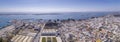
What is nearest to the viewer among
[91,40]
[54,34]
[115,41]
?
[115,41]

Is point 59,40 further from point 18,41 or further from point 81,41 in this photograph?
point 18,41

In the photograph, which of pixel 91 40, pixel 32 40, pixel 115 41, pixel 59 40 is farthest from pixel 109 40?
pixel 32 40

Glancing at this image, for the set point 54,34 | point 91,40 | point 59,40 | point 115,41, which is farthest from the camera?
point 54,34

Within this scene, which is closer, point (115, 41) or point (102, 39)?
point (115, 41)

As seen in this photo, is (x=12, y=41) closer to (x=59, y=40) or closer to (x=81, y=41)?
(x=59, y=40)

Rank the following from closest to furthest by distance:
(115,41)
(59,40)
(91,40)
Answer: (115,41)
(91,40)
(59,40)

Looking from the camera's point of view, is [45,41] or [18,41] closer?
[18,41]

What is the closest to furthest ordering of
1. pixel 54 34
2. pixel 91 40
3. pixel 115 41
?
1. pixel 115 41
2. pixel 91 40
3. pixel 54 34

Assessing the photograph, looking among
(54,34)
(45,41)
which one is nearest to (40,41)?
(45,41)
